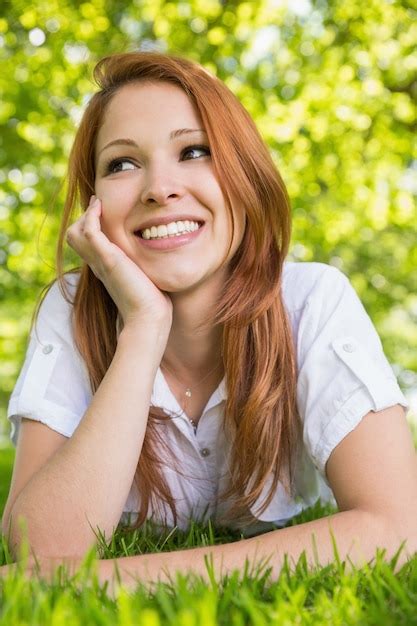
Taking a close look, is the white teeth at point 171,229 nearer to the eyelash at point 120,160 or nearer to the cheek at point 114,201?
the cheek at point 114,201

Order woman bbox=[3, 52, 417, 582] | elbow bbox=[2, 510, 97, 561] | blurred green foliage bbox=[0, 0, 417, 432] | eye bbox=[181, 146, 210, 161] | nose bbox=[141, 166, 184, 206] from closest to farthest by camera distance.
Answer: elbow bbox=[2, 510, 97, 561]
woman bbox=[3, 52, 417, 582]
nose bbox=[141, 166, 184, 206]
eye bbox=[181, 146, 210, 161]
blurred green foliage bbox=[0, 0, 417, 432]

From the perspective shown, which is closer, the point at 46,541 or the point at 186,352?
the point at 46,541

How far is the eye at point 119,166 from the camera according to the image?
2.77m

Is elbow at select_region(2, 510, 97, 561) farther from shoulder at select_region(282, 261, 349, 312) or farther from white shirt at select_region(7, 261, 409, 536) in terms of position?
shoulder at select_region(282, 261, 349, 312)

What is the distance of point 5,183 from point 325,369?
5.45 metres

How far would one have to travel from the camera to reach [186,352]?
2977mm

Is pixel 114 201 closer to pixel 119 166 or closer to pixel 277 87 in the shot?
→ pixel 119 166

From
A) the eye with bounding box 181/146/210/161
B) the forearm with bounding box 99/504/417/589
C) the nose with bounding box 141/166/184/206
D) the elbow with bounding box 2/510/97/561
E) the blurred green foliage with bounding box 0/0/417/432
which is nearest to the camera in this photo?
the forearm with bounding box 99/504/417/589

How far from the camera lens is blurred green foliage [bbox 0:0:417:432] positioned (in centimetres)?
679

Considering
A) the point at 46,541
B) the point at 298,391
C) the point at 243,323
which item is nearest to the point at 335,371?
the point at 298,391

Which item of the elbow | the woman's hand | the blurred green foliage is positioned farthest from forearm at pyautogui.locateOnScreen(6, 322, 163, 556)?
the blurred green foliage

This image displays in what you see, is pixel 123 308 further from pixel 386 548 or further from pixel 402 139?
pixel 402 139

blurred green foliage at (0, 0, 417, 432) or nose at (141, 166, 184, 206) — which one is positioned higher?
blurred green foliage at (0, 0, 417, 432)

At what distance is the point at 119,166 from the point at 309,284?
0.77 m
